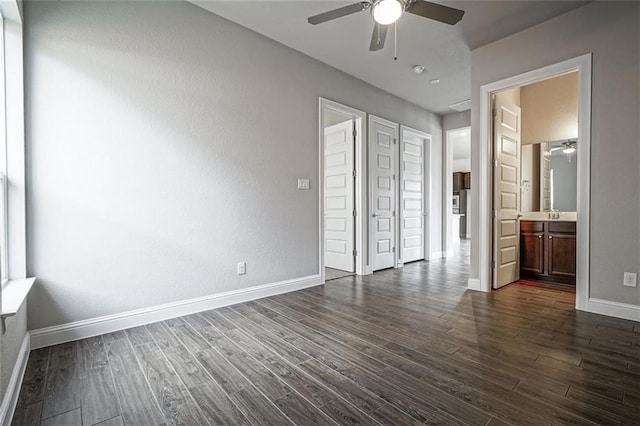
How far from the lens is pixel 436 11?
2168mm

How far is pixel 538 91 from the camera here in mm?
4484

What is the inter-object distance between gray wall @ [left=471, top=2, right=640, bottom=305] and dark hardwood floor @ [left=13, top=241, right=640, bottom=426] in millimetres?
536

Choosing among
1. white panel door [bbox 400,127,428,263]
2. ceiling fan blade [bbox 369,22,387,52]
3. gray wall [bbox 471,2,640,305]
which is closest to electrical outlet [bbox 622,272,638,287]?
gray wall [bbox 471,2,640,305]

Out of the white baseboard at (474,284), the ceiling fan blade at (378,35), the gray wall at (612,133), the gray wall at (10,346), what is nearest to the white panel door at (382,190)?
the white baseboard at (474,284)

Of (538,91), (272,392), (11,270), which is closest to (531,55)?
(538,91)

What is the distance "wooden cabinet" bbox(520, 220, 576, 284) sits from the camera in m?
3.96

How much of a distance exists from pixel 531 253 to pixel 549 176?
1171 millimetres

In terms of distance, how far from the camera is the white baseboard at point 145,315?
2.27m

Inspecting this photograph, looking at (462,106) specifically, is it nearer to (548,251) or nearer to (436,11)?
(548,251)

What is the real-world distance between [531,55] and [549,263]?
2.69 m

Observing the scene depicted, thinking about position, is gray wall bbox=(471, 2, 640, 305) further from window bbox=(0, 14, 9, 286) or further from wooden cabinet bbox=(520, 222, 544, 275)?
window bbox=(0, 14, 9, 286)

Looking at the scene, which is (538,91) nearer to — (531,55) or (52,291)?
(531,55)

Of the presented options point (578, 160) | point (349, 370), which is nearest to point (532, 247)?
point (578, 160)

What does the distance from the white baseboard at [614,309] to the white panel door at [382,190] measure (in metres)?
2.60
